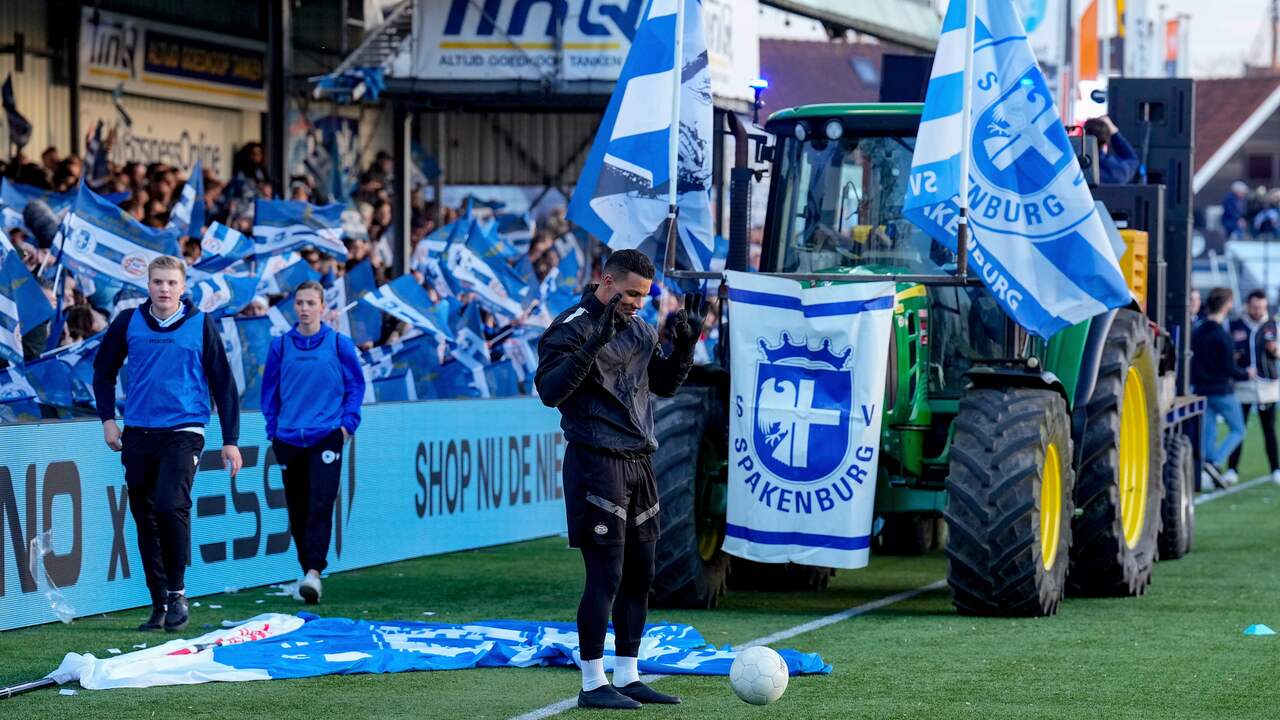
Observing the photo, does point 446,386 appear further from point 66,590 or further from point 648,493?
point 648,493

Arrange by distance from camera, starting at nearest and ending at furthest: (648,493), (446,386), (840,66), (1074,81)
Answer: (648,493)
(446,386)
(1074,81)
(840,66)

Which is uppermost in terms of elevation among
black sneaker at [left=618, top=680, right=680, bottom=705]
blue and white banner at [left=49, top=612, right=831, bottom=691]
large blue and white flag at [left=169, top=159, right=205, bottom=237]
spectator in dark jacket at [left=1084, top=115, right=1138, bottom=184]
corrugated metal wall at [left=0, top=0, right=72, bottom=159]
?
corrugated metal wall at [left=0, top=0, right=72, bottom=159]

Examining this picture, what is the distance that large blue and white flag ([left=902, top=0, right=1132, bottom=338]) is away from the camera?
11.1 metres

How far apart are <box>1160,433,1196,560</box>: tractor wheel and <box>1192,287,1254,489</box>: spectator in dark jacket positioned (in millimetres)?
5271

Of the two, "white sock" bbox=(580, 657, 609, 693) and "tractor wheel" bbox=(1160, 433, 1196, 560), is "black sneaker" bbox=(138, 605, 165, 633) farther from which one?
"tractor wheel" bbox=(1160, 433, 1196, 560)

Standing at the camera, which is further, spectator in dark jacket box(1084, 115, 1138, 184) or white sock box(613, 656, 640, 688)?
spectator in dark jacket box(1084, 115, 1138, 184)

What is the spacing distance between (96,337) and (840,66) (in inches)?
1207

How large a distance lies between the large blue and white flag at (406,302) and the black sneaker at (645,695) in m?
6.97

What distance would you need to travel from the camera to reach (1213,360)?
828 inches

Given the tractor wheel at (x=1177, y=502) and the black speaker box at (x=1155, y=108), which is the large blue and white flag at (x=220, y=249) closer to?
the black speaker box at (x=1155, y=108)

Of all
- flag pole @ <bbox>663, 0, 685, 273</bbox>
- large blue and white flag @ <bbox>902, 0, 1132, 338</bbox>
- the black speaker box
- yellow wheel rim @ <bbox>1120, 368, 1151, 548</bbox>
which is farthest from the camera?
the black speaker box

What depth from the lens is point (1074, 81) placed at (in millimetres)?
28516

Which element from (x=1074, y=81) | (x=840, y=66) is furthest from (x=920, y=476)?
(x=840, y=66)

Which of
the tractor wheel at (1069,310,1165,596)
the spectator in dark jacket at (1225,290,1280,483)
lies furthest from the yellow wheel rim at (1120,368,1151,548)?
the spectator in dark jacket at (1225,290,1280,483)
